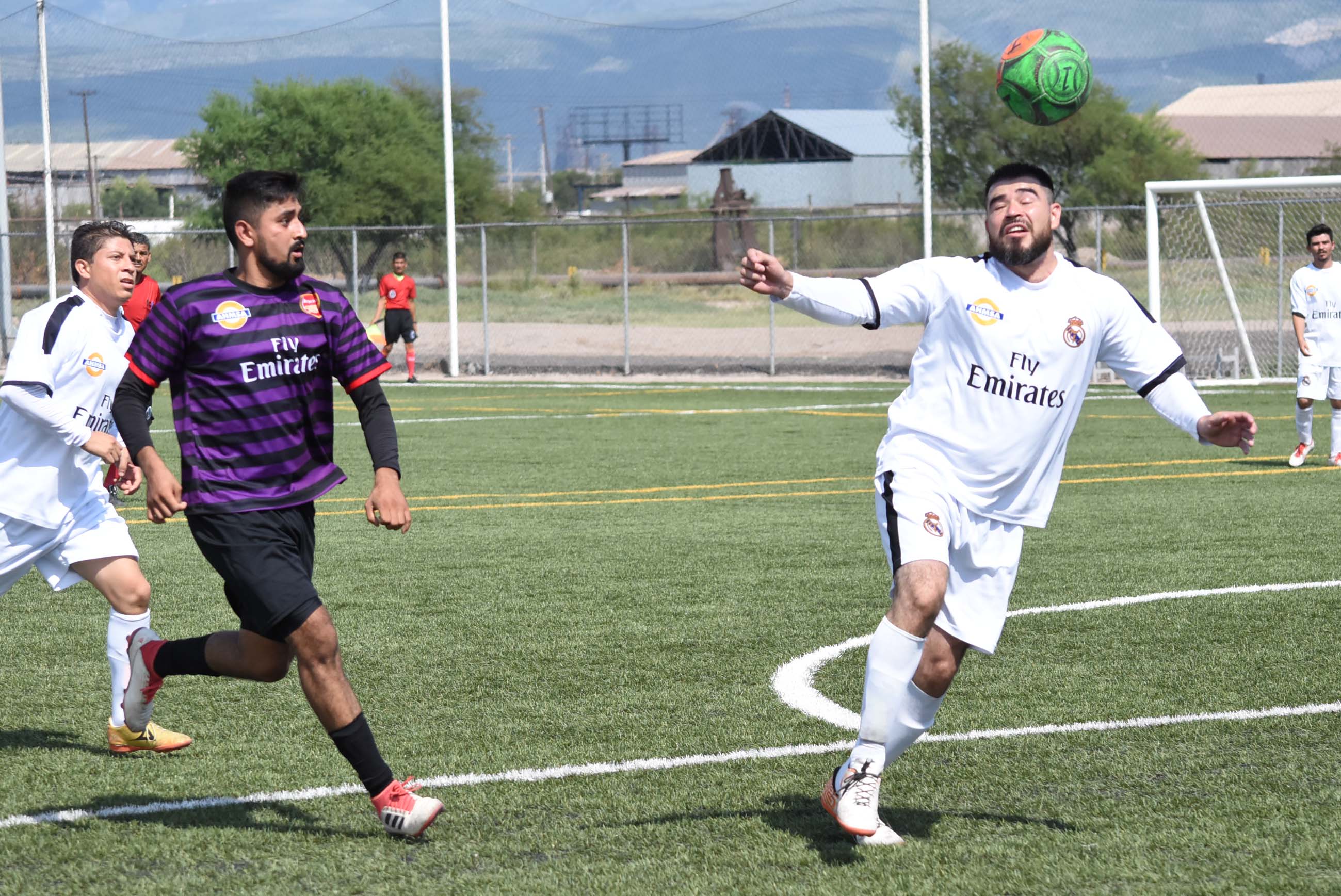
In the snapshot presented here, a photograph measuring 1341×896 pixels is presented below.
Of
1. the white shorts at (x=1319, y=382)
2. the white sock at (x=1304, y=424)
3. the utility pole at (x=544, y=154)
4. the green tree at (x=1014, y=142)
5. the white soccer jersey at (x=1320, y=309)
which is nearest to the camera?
the white sock at (x=1304, y=424)

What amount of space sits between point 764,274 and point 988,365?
739 millimetres

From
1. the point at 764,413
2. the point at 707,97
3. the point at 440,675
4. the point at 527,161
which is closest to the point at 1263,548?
the point at 440,675

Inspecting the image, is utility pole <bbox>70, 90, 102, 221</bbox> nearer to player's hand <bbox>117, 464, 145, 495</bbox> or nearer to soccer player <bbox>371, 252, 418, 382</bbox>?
soccer player <bbox>371, 252, 418, 382</bbox>

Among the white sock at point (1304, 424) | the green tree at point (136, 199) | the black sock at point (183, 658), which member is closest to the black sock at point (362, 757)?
the black sock at point (183, 658)

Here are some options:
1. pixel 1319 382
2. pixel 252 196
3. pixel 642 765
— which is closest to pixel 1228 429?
pixel 642 765

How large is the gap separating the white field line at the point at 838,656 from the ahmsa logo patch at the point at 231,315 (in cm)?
223

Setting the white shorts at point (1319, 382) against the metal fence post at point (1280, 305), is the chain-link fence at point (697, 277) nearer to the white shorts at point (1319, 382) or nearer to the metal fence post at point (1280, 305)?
the metal fence post at point (1280, 305)

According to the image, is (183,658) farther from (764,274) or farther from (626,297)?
(626,297)

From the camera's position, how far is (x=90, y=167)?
56.5m

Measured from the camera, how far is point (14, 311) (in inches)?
1441

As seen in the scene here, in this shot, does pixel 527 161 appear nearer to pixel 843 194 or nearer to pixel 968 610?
pixel 843 194

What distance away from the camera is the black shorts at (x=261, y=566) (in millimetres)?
4492

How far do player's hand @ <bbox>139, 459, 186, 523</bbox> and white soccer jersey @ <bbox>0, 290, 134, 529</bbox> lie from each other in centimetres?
141

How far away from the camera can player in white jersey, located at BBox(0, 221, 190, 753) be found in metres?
5.64
